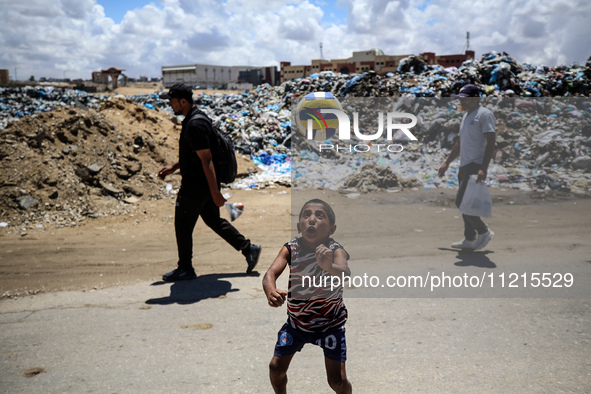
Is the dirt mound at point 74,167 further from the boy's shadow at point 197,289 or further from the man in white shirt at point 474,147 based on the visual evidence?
the man in white shirt at point 474,147

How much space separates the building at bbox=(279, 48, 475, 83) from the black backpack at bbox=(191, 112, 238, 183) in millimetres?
19934

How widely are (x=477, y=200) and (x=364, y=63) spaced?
24.0m

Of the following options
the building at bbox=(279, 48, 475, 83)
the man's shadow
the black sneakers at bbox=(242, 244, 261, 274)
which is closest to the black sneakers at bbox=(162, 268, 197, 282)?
the black sneakers at bbox=(242, 244, 261, 274)

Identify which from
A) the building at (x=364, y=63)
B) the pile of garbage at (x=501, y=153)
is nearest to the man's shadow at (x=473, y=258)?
the pile of garbage at (x=501, y=153)

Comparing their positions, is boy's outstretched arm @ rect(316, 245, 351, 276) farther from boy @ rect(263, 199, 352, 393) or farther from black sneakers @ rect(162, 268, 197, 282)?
black sneakers @ rect(162, 268, 197, 282)

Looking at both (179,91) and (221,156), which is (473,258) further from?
(179,91)

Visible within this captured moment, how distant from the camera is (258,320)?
2.97 metres

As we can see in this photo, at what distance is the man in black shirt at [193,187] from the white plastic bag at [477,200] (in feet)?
6.94

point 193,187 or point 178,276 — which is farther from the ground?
point 193,187

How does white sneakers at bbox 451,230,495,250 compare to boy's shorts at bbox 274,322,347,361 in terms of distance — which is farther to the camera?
white sneakers at bbox 451,230,495,250

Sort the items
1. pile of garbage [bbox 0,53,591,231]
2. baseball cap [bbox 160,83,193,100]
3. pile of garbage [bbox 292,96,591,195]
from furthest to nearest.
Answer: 1. pile of garbage [bbox 292,96,591,195]
2. pile of garbage [bbox 0,53,591,231]
3. baseball cap [bbox 160,83,193,100]

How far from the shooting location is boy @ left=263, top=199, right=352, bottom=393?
1.72 meters

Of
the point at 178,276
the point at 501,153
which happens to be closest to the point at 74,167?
the point at 178,276

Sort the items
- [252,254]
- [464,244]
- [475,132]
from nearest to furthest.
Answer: [252,254]
[475,132]
[464,244]
